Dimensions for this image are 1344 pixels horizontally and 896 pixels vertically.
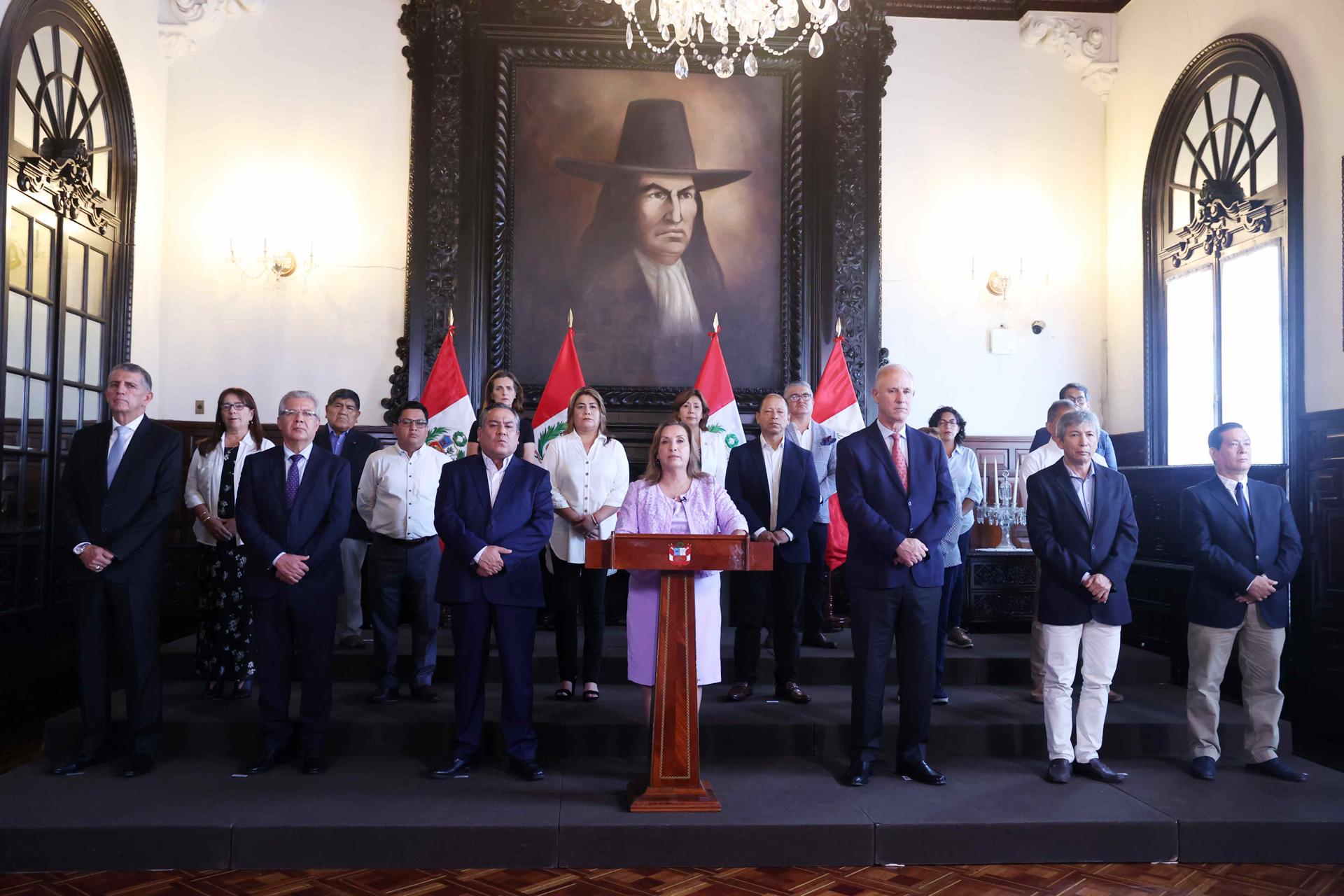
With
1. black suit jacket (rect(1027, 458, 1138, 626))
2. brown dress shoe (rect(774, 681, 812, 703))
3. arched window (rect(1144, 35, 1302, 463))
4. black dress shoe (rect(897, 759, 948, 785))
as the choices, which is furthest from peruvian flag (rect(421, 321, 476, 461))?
arched window (rect(1144, 35, 1302, 463))

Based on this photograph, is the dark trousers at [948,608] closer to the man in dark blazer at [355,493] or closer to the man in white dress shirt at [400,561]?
the man in white dress shirt at [400,561]

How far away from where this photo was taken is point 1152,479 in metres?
6.35

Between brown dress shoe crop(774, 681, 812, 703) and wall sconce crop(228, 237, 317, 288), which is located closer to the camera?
brown dress shoe crop(774, 681, 812, 703)

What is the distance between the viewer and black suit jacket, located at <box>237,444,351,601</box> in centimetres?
408

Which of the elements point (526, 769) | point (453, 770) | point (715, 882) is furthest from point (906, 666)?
A: point (453, 770)

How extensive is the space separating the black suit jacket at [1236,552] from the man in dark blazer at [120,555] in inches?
173

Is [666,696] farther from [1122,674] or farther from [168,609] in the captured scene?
[168,609]

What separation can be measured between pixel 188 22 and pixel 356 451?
3852mm

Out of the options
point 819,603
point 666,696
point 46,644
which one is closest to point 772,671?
point 819,603

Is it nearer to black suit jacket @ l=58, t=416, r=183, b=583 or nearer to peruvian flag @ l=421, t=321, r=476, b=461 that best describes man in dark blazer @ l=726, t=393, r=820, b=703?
peruvian flag @ l=421, t=321, r=476, b=461

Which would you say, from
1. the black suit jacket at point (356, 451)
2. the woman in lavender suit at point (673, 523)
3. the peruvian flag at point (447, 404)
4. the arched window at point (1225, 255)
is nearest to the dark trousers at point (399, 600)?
the black suit jacket at point (356, 451)

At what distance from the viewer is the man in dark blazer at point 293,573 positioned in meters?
4.09

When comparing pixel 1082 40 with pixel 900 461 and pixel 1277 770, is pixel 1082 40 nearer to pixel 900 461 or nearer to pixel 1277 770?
pixel 900 461

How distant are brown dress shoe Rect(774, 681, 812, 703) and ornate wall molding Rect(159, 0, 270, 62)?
6105mm
